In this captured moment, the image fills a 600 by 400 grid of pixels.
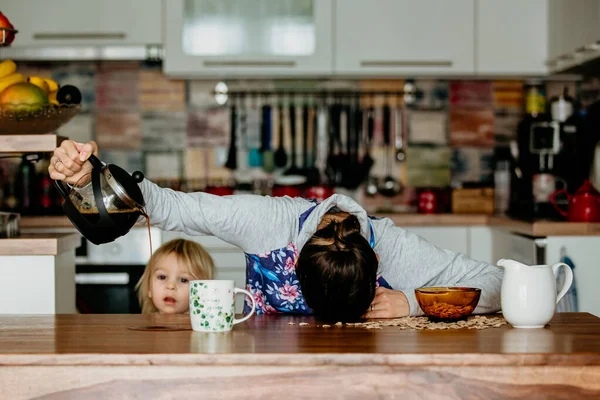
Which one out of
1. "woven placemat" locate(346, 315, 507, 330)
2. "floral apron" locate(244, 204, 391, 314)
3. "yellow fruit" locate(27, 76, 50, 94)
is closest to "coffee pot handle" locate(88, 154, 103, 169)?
"floral apron" locate(244, 204, 391, 314)

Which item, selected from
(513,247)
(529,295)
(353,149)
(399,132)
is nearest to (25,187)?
(353,149)

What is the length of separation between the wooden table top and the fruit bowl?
0.70m

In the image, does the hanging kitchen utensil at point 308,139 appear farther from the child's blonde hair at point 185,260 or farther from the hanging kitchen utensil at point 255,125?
the child's blonde hair at point 185,260

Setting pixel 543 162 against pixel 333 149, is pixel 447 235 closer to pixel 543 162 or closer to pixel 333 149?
pixel 543 162

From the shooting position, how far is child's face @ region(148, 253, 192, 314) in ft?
8.02

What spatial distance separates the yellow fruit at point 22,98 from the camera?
2.13m

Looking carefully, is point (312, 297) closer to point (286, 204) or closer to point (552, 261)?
point (286, 204)

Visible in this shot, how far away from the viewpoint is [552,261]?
3.08 m

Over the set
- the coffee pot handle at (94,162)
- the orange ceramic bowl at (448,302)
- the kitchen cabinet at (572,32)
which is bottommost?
the orange ceramic bowl at (448,302)

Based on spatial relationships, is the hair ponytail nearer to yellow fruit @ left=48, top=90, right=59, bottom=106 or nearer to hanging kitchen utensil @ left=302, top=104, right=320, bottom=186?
yellow fruit @ left=48, top=90, right=59, bottom=106

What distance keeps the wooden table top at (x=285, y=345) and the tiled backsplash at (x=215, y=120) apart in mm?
2536

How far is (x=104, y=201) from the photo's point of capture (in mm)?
1528

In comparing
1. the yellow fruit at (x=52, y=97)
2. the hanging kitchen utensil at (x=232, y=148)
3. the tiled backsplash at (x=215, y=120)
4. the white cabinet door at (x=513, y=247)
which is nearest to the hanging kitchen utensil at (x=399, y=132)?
the tiled backsplash at (x=215, y=120)

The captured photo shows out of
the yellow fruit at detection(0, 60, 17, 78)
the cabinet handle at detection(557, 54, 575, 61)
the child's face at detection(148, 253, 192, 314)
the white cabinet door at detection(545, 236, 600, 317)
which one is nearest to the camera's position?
the yellow fruit at detection(0, 60, 17, 78)
